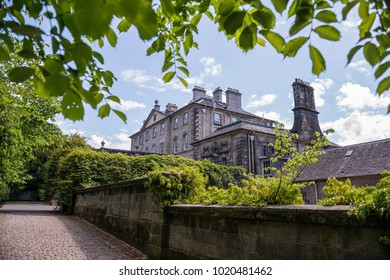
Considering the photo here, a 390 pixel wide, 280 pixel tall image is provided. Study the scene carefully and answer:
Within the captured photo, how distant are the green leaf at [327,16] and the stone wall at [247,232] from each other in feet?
6.43

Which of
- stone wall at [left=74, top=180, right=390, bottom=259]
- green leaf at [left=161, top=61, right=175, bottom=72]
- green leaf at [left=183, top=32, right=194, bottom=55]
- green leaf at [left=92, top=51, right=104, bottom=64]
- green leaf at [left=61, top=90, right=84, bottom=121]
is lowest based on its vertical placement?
stone wall at [left=74, top=180, right=390, bottom=259]

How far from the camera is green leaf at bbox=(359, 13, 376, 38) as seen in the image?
1331mm

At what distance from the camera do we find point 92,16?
895 millimetres

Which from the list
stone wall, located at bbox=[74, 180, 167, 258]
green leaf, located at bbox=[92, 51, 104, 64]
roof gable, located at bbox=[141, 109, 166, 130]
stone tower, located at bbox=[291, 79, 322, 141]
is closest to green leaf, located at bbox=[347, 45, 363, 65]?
green leaf, located at bbox=[92, 51, 104, 64]

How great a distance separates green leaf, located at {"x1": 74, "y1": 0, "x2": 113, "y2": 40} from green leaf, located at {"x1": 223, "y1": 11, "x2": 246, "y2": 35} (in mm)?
525

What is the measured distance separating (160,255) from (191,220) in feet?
3.59

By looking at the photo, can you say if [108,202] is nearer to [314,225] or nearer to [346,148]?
[314,225]

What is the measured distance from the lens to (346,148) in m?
21.9

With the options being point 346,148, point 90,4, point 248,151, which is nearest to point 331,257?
point 90,4

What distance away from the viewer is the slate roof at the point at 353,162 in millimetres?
17797

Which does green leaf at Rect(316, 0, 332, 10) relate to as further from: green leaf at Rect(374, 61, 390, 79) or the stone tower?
the stone tower

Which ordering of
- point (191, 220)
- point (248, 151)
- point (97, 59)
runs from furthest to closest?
point (248, 151)
point (191, 220)
point (97, 59)

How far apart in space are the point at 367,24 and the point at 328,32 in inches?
10.2

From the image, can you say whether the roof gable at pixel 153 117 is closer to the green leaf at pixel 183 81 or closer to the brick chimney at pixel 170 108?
the brick chimney at pixel 170 108
